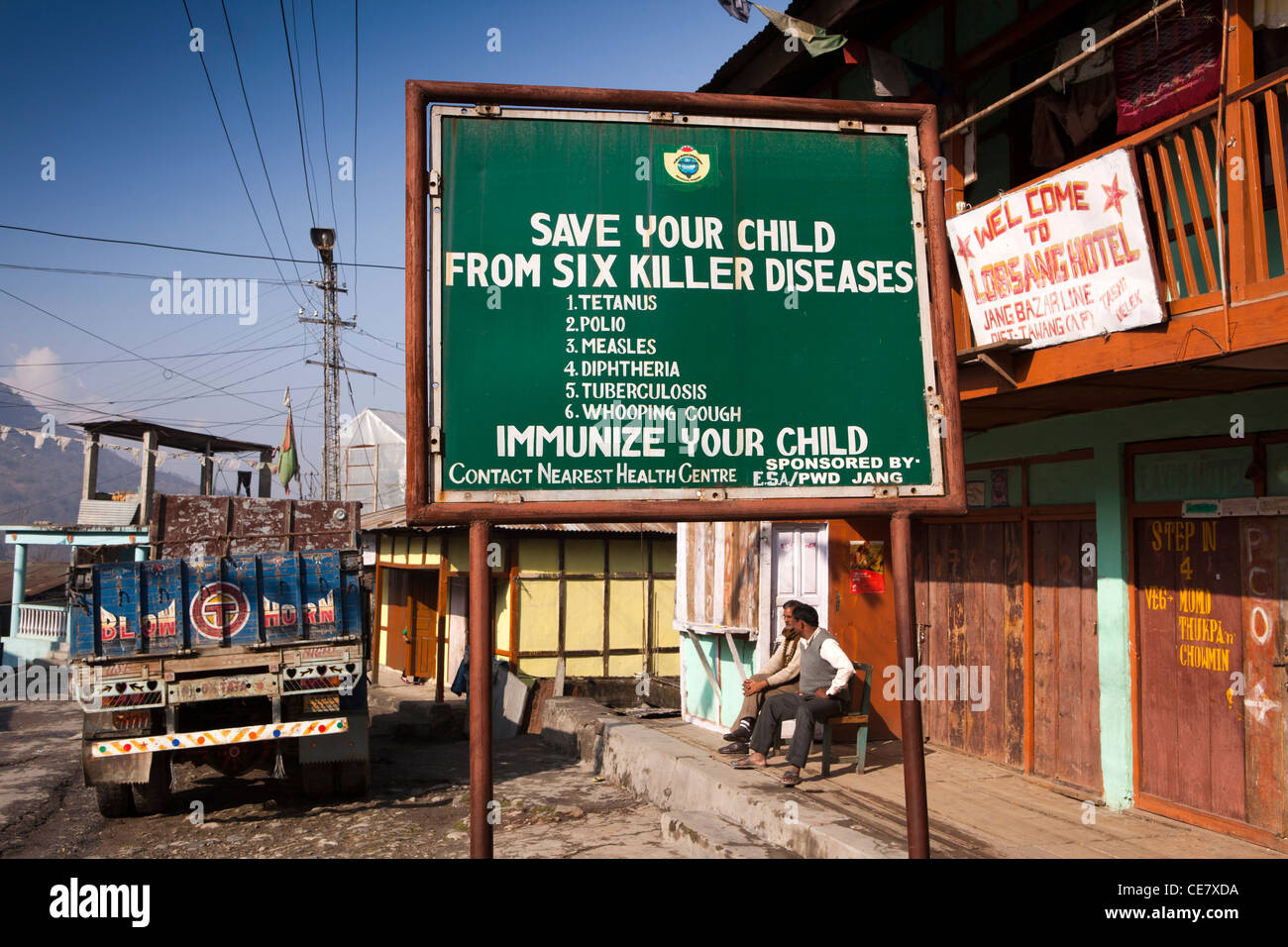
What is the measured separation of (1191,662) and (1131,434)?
168 centimetres

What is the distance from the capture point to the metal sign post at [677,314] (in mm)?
3359

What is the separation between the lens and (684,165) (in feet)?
11.7

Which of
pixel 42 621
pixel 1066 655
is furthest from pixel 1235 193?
pixel 42 621

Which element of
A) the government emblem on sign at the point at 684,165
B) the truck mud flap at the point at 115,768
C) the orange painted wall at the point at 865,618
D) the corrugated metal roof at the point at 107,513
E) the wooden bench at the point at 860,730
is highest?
the government emblem on sign at the point at 684,165

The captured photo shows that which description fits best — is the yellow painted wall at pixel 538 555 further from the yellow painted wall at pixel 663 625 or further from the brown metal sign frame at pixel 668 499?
the brown metal sign frame at pixel 668 499

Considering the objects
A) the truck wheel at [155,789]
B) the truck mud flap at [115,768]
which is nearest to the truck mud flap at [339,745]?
the truck wheel at [155,789]

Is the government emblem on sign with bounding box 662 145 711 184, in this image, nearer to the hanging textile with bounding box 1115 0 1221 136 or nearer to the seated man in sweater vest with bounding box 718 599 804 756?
the hanging textile with bounding box 1115 0 1221 136

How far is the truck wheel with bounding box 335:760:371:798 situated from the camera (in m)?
9.11

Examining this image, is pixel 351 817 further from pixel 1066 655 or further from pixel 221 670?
pixel 1066 655

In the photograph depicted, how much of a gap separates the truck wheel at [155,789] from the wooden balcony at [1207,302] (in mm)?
7989

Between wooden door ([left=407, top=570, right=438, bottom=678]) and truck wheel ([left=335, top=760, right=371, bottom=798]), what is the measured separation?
11.5m

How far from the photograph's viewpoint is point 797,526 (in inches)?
376

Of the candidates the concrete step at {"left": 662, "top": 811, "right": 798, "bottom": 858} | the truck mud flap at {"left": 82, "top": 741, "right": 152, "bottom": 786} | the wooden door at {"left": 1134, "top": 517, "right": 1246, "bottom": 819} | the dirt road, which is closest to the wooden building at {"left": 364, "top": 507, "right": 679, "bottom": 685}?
the dirt road

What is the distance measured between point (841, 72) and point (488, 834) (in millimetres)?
9343
